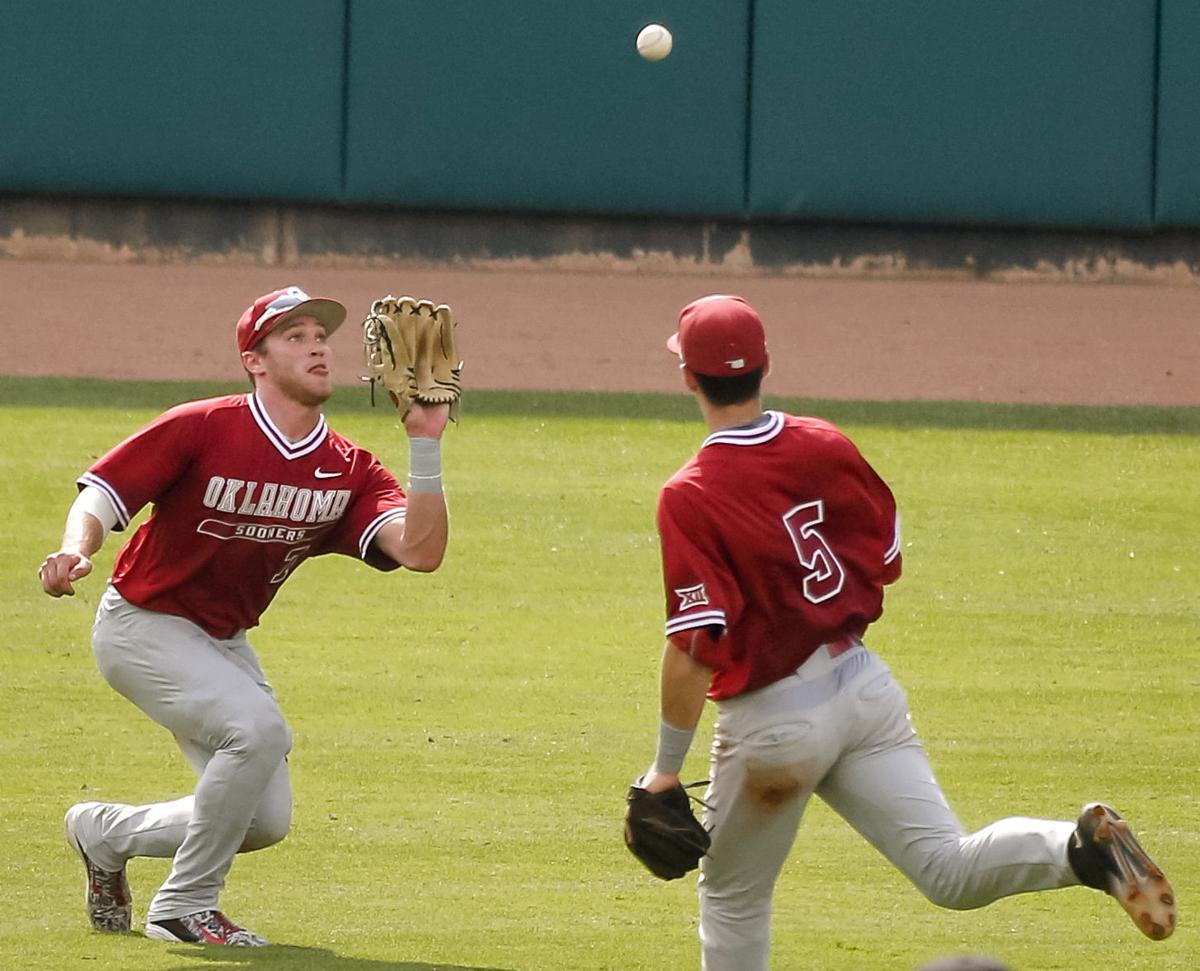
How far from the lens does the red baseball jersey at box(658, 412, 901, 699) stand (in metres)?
3.84

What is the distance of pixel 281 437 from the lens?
4871 mm

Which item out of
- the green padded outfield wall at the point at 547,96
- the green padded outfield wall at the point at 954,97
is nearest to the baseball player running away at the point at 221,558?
the green padded outfield wall at the point at 547,96

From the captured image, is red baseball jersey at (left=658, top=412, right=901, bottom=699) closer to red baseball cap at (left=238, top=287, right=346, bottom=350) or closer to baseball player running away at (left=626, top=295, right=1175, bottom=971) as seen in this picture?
baseball player running away at (left=626, top=295, right=1175, bottom=971)

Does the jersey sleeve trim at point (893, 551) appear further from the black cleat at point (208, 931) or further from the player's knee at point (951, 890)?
the black cleat at point (208, 931)

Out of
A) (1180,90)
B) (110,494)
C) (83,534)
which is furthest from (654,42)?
(83,534)

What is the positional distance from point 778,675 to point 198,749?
1607 millimetres

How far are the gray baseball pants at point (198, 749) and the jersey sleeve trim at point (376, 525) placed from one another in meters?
0.41

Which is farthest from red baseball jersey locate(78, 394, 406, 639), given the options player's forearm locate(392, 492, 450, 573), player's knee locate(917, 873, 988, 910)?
player's knee locate(917, 873, 988, 910)

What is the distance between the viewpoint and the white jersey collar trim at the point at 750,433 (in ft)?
12.9

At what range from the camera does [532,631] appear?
330 inches

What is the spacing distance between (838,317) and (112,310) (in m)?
5.70

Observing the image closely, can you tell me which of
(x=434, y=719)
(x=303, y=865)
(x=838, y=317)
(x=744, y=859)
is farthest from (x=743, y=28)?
(x=744, y=859)

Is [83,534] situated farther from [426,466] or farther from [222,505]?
[426,466]

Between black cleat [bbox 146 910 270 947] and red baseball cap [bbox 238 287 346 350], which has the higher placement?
red baseball cap [bbox 238 287 346 350]
